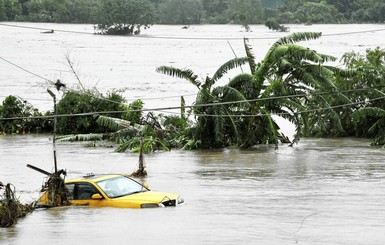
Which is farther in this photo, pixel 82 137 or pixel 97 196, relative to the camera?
pixel 82 137

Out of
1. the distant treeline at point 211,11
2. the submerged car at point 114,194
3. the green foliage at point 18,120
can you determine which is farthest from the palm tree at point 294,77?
the distant treeline at point 211,11

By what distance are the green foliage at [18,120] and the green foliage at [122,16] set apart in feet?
296

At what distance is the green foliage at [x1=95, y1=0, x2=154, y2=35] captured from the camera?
138 meters

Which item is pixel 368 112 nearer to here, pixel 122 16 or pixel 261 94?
pixel 261 94

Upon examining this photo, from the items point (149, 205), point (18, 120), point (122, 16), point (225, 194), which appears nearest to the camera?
point (149, 205)

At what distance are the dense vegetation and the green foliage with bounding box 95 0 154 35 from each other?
316 feet

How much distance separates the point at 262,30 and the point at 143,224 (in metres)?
154

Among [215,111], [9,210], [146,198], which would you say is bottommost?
[9,210]

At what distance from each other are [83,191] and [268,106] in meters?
16.4

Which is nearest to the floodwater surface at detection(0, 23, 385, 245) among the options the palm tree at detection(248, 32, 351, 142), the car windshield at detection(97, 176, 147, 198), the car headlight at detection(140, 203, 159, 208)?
the car headlight at detection(140, 203, 159, 208)

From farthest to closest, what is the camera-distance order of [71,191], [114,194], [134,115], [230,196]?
[134,115] < [230,196] < [71,191] < [114,194]

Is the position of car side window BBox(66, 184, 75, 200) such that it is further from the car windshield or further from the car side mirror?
the car side mirror

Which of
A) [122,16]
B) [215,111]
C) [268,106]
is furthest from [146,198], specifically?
[122,16]

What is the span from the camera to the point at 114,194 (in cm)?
2377
